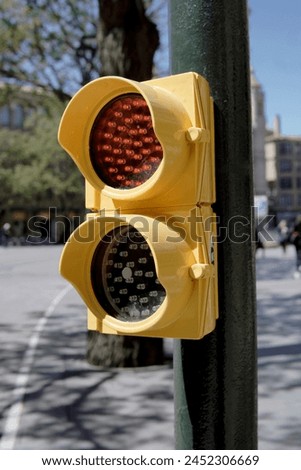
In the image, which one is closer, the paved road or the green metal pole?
the green metal pole

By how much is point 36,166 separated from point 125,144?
49689 millimetres

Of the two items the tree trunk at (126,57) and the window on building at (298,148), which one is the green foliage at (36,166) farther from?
the window on building at (298,148)

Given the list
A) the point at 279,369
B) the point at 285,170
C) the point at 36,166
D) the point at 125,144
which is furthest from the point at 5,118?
the point at 125,144

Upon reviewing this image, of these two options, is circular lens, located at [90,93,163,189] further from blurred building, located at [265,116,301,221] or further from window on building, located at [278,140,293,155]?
window on building, located at [278,140,293,155]

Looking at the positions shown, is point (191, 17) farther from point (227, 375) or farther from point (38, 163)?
point (38, 163)

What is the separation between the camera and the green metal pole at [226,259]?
66.1 inches

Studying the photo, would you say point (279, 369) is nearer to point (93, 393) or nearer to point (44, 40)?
point (93, 393)

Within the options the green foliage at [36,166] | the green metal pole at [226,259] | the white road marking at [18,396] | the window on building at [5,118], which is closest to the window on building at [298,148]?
the window on building at [5,118]

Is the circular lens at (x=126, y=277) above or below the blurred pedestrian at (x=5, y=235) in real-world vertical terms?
above

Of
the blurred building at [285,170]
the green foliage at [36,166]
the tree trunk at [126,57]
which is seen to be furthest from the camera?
the blurred building at [285,170]

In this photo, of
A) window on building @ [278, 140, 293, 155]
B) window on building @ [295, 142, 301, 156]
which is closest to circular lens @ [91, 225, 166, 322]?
window on building @ [278, 140, 293, 155]

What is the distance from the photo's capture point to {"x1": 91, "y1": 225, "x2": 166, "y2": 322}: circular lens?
1.58 metres

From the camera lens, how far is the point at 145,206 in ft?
5.12

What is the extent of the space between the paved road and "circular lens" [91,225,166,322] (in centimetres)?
310
